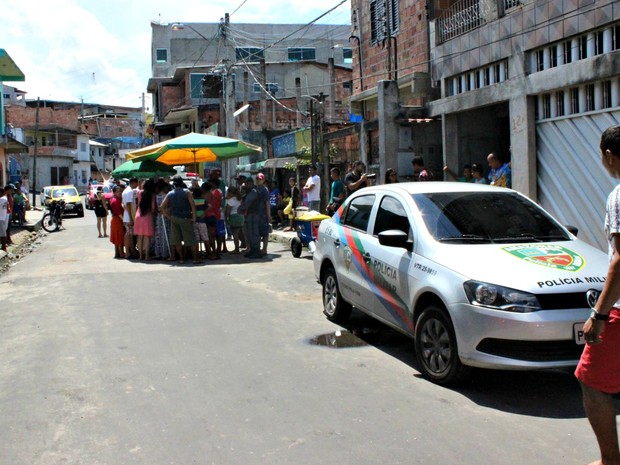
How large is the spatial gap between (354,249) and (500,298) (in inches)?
101

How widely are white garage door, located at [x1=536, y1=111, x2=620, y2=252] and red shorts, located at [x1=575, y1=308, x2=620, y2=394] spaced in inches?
302

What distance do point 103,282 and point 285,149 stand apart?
14886 millimetres

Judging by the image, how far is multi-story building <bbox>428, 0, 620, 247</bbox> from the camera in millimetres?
10570

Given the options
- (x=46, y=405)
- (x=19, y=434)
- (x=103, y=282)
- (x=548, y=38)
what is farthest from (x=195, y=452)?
(x=548, y=38)

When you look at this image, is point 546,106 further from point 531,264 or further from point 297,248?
point 531,264

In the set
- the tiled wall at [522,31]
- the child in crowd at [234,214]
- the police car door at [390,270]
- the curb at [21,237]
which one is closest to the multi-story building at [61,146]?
the curb at [21,237]

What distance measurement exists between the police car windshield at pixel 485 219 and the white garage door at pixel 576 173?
4.64 meters

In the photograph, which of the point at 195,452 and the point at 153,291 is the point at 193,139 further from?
the point at 195,452

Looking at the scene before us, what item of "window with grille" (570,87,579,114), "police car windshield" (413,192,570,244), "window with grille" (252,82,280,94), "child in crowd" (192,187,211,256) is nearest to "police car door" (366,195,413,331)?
"police car windshield" (413,192,570,244)

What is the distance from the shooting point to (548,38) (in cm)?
1158

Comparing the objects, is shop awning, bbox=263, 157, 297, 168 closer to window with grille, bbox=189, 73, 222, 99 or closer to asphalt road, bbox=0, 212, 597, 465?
asphalt road, bbox=0, 212, 597, 465

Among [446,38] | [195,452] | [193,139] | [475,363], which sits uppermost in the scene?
[446,38]

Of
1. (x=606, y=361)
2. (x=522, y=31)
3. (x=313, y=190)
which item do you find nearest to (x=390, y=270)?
(x=606, y=361)

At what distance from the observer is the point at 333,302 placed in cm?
809
